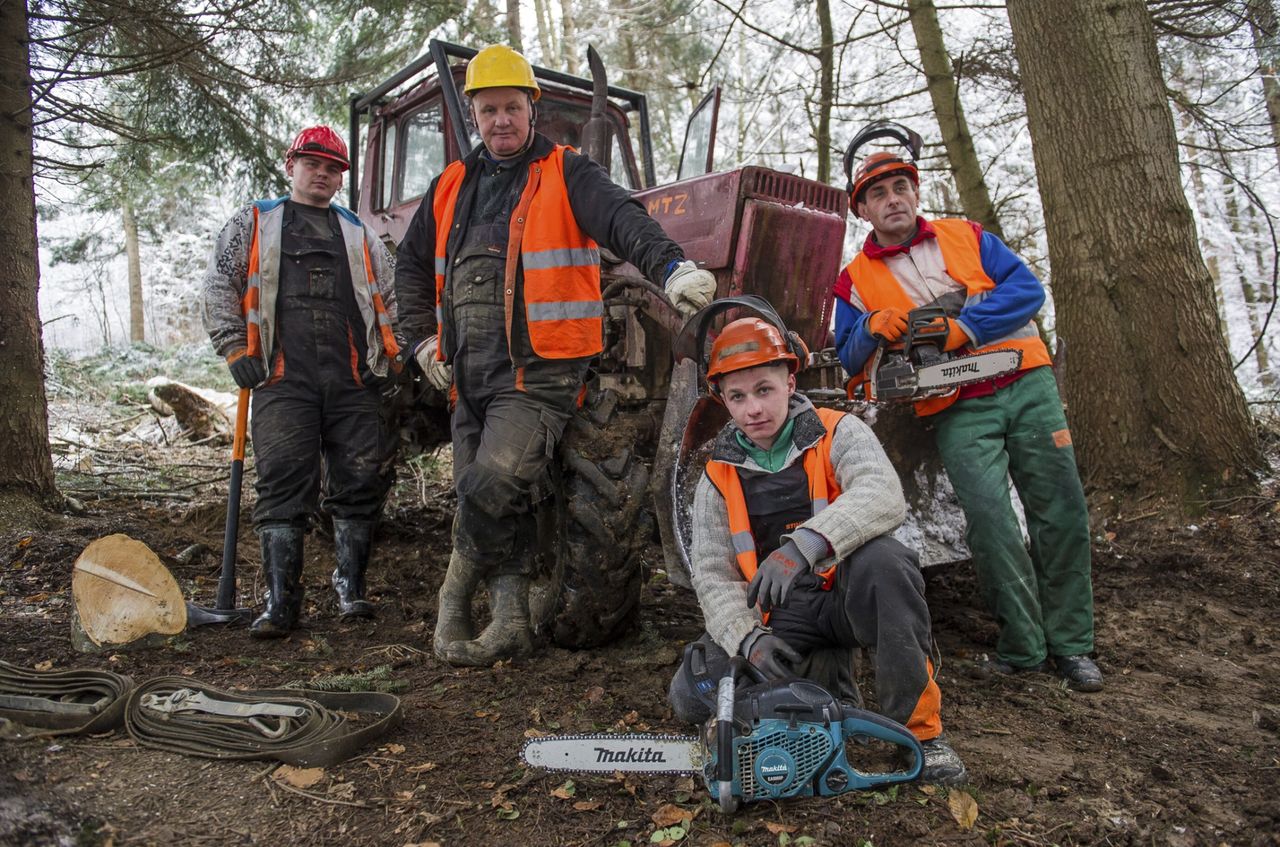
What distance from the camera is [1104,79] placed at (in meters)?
4.82

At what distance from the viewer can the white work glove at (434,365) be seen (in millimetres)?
3480

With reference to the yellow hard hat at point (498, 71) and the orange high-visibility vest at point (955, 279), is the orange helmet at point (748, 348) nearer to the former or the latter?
the orange high-visibility vest at point (955, 279)

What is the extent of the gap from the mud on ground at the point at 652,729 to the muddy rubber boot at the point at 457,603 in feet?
0.42

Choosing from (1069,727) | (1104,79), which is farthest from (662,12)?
(1069,727)

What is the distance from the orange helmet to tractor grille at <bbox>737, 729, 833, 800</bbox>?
958mm

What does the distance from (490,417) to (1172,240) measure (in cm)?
366

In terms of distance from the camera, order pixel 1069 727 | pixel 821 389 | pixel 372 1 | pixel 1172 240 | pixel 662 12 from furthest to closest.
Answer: pixel 662 12 < pixel 372 1 < pixel 1172 240 < pixel 821 389 < pixel 1069 727

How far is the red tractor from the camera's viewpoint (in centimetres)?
329

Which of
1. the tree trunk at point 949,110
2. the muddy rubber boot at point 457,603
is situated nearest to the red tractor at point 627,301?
the muddy rubber boot at point 457,603

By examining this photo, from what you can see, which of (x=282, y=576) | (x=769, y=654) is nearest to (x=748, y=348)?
(x=769, y=654)

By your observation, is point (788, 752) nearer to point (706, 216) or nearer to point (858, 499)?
point (858, 499)

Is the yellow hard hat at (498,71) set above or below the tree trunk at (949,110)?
below

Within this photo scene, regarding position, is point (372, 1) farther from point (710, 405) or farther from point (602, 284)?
point (710, 405)

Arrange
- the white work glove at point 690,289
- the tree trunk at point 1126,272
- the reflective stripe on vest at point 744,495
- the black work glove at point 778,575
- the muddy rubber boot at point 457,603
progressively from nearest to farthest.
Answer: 1. the black work glove at point 778,575
2. the reflective stripe on vest at point 744,495
3. the white work glove at point 690,289
4. the muddy rubber boot at point 457,603
5. the tree trunk at point 1126,272
